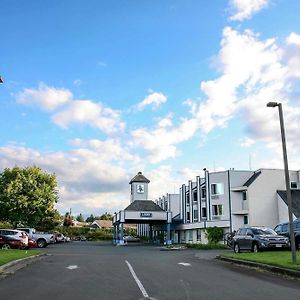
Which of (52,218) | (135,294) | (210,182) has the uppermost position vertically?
(210,182)

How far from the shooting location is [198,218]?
58.0 metres

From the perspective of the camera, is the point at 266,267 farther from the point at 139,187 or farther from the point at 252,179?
the point at 139,187

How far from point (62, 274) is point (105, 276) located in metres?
1.70

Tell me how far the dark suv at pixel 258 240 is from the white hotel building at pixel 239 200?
20.4m

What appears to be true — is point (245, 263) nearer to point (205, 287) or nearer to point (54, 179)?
point (205, 287)

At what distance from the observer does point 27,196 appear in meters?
55.4

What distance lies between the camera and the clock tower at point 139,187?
241 feet

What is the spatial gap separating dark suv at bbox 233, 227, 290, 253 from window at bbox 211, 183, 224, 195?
26313 mm

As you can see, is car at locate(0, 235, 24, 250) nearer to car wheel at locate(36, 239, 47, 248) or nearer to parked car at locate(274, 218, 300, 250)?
car wheel at locate(36, 239, 47, 248)

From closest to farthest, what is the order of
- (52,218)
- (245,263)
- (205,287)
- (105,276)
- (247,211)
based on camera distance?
(205,287) < (105,276) < (245,263) < (247,211) < (52,218)

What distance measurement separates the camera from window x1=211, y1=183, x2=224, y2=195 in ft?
176

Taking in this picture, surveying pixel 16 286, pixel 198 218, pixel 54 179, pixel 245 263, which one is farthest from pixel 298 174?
pixel 16 286

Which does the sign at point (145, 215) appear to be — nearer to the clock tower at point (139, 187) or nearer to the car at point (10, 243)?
the clock tower at point (139, 187)

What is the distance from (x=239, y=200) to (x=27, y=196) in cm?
2504
